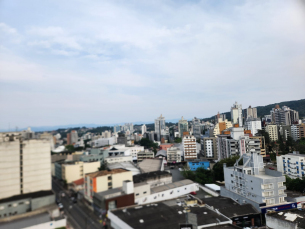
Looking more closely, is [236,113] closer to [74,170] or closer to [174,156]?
[174,156]

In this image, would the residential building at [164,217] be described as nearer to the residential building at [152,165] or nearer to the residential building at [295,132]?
the residential building at [152,165]

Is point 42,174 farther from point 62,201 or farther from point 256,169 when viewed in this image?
point 256,169

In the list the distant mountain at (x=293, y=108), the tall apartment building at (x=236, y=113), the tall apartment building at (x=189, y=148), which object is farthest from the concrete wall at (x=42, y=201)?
the distant mountain at (x=293, y=108)

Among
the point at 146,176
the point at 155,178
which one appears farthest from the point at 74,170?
the point at 155,178

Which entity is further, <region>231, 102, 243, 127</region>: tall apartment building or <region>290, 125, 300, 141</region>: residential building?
<region>231, 102, 243, 127</region>: tall apartment building

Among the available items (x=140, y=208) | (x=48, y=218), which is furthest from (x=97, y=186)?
(x=140, y=208)

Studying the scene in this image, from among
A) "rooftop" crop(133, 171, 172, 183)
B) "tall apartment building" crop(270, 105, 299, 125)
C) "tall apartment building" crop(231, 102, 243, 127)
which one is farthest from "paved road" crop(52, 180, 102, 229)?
"tall apartment building" crop(270, 105, 299, 125)

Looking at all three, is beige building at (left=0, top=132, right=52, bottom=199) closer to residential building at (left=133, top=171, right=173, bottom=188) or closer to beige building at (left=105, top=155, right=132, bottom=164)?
beige building at (left=105, top=155, right=132, bottom=164)
